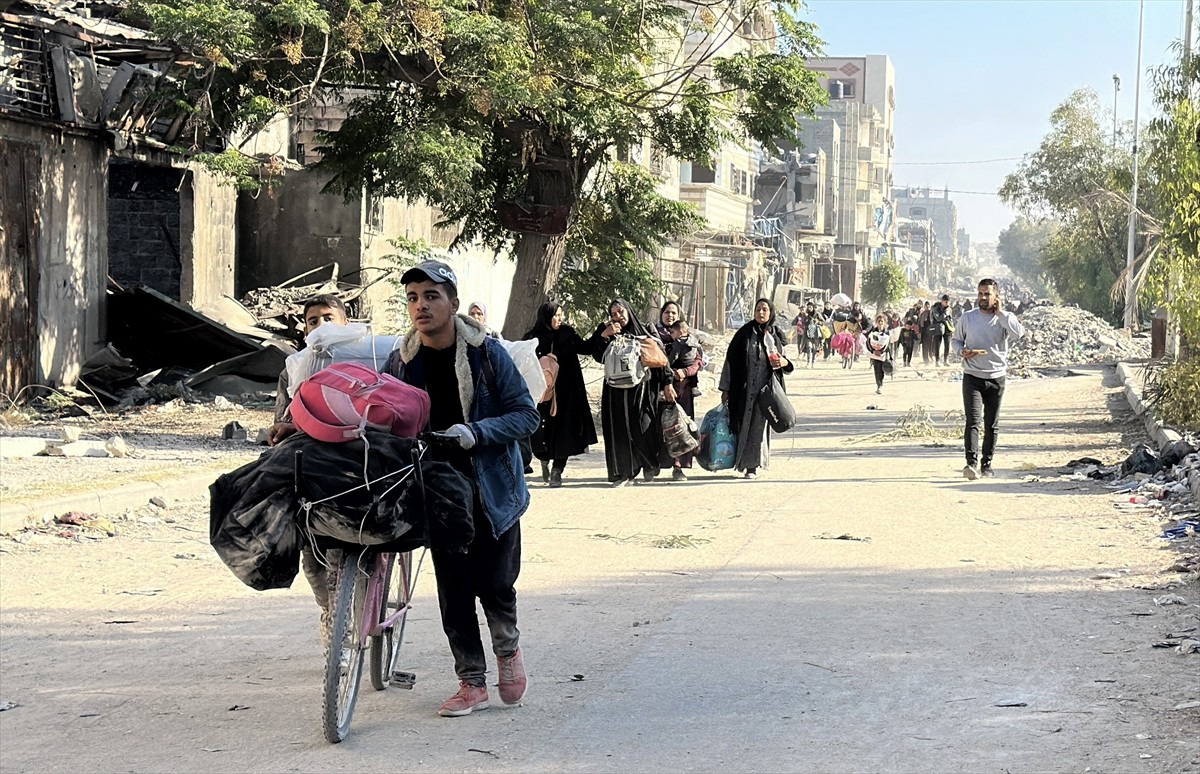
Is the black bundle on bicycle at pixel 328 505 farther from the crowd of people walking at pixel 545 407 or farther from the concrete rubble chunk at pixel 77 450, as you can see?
the concrete rubble chunk at pixel 77 450

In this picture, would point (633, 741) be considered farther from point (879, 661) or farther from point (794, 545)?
point (794, 545)

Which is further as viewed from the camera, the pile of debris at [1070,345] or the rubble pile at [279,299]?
the pile of debris at [1070,345]

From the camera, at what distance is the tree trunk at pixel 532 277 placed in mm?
19812

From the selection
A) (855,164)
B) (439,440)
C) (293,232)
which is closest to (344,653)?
(439,440)

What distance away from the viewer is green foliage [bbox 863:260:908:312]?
320 ft

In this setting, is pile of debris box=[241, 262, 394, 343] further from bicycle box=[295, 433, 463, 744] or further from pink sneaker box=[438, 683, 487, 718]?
bicycle box=[295, 433, 463, 744]

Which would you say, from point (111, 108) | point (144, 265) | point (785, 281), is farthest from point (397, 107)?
point (785, 281)

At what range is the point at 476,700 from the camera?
5.64 meters

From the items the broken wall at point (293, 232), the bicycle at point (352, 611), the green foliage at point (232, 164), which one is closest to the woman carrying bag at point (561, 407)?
the green foliage at point (232, 164)

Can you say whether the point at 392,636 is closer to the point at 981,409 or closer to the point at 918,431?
the point at 981,409

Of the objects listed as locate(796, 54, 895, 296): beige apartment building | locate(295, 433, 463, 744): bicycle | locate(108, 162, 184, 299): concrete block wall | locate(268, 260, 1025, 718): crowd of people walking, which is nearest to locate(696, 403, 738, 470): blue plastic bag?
locate(268, 260, 1025, 718): crowd of people walking

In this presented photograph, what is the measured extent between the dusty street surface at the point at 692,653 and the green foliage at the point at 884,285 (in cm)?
8707

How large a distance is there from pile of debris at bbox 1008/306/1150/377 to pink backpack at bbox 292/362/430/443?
33.8 m

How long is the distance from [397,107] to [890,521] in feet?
33.5
